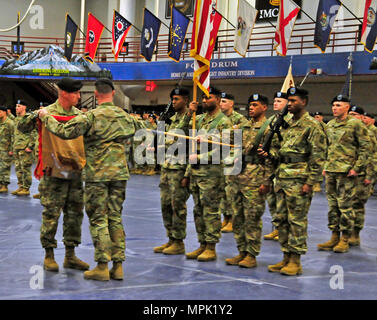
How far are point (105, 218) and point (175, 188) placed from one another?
120 centimetres

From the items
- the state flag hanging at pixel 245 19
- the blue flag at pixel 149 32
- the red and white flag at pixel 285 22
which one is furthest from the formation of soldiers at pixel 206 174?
the blue flag at pixel 149 32

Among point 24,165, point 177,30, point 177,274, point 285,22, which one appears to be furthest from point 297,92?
point 177,30

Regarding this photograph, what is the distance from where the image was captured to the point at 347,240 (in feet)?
20.8

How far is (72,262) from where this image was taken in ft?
16.2

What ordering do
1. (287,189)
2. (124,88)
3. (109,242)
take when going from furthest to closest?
(124,88), (287,189), (109,242)

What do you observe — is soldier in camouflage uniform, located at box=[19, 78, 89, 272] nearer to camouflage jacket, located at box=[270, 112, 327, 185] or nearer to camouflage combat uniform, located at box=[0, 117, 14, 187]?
camouflage jacket, located at box=[270, 112, 327, 185]

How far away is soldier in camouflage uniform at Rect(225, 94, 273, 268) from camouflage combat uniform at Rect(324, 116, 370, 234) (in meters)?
1.44

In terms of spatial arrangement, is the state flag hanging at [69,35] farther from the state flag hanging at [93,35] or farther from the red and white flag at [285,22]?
the red and white flag at [285,22]

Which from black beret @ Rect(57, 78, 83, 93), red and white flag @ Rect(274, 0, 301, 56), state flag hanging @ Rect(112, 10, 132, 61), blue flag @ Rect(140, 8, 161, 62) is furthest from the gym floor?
state flag hanging @ Rect(112, 10, 132, 61)

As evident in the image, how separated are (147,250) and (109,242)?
4.38ft

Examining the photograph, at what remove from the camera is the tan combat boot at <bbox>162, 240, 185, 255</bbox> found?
5715 mm

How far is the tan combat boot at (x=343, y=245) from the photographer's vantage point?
621 centimetres

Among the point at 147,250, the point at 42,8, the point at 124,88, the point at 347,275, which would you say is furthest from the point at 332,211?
the point at 42,8
